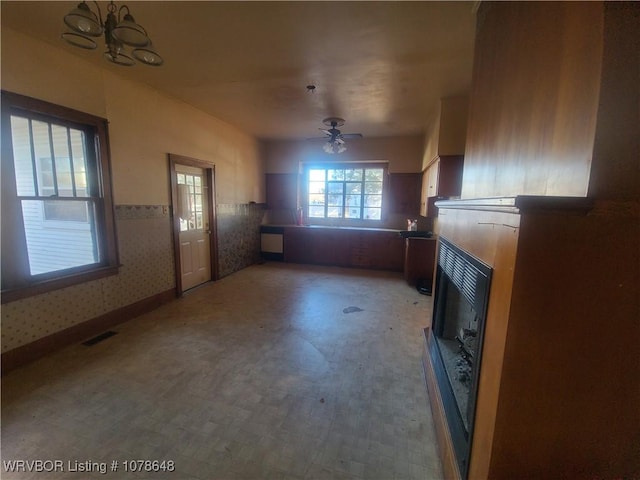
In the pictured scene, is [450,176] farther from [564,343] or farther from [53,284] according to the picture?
[53,284]

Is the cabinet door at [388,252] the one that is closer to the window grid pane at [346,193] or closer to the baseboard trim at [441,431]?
the window grid pane at [346,193]

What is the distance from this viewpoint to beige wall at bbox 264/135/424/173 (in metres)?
5.62

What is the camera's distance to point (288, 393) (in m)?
2.01

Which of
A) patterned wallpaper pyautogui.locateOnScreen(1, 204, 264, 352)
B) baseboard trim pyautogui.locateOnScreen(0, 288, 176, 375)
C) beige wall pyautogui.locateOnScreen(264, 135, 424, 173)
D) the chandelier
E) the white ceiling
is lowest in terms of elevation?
baseboard trim pyautogui.locateOnScreen(0, 288, 176, 375)

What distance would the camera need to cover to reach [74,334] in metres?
2.67

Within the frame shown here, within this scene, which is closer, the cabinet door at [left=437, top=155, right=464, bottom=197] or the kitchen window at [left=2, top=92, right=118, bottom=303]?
the kitchen window at [left=2, top=92, right=118, bottom=303]

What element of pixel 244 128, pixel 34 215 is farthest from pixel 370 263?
pixel 34 215

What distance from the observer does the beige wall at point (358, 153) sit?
5625 mm

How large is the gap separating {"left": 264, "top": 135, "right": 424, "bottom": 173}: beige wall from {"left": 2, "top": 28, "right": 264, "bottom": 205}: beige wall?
153 cm

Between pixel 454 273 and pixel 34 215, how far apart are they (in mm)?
3476

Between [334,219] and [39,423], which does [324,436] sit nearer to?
[39,423]

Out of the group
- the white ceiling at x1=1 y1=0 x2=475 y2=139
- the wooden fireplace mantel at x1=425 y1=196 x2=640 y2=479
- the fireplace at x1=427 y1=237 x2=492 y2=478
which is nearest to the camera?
the wooden fireplace mantel at x1=425 y1=196 x2=640 y2=479

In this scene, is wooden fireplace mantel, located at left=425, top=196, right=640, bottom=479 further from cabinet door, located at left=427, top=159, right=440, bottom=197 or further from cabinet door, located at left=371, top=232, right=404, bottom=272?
cabinet door, located at left=371, top=232, right=404, bottom=272

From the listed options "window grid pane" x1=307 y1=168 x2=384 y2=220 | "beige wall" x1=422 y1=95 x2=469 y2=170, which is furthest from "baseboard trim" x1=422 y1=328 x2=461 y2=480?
"window grid pane" x1=307 y1=168 x2=384 y2=220
